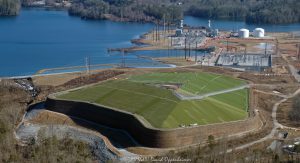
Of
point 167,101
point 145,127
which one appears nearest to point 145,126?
point 145,127

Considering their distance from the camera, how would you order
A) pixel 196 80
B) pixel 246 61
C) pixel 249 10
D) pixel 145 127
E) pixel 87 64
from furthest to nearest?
pixel 249 10 < pixel 246 61 < pixel 87 64 < pixel 196 80 < pixel 145 127

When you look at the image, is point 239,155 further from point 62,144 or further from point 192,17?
point 192,17

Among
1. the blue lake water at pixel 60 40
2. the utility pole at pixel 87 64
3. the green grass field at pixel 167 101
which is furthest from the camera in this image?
the blue lake water at pixel 60 40

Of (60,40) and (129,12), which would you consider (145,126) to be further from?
(129,12)

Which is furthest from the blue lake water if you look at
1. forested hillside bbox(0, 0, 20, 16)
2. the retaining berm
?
the retaining berm

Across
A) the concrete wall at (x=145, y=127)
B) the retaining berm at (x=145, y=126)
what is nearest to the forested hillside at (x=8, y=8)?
the retaining berm at (x=145, y=126)

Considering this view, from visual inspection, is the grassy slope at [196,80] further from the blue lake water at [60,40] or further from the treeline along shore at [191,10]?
the treeline along shore at [191,10]
